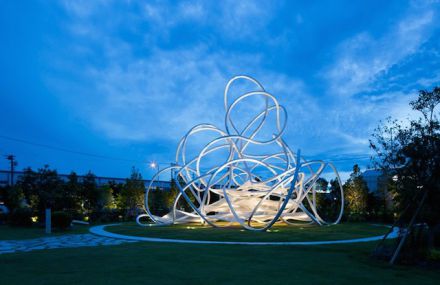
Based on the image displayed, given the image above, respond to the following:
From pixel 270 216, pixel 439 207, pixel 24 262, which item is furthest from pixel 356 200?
pixel 24 262

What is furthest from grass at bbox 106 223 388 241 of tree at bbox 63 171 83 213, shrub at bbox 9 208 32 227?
tree at bbox 63 171 83 213

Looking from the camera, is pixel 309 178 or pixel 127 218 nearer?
pixel 309 178

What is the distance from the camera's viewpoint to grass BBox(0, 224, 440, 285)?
27.9 ft

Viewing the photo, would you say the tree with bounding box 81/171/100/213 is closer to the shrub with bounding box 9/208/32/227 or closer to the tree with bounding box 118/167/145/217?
the tree with bounding box 118/167/145/217

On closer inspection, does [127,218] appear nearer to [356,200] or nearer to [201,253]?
[356,200]

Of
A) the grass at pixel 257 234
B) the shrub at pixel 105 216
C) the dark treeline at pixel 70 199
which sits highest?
the dark treeline at pixel 70 199

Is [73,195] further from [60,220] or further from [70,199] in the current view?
[60,220]

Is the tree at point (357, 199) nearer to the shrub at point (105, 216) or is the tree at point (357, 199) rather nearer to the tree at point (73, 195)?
the shrub at point (105, 216)

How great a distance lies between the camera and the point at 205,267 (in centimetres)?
998

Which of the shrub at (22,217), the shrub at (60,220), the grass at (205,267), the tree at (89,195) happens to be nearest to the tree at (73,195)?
the tree at (89,195)

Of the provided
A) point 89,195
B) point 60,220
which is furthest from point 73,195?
point 60,220

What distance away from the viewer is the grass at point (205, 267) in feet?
27.9

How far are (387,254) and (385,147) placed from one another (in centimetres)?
337

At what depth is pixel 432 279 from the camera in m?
8.84
